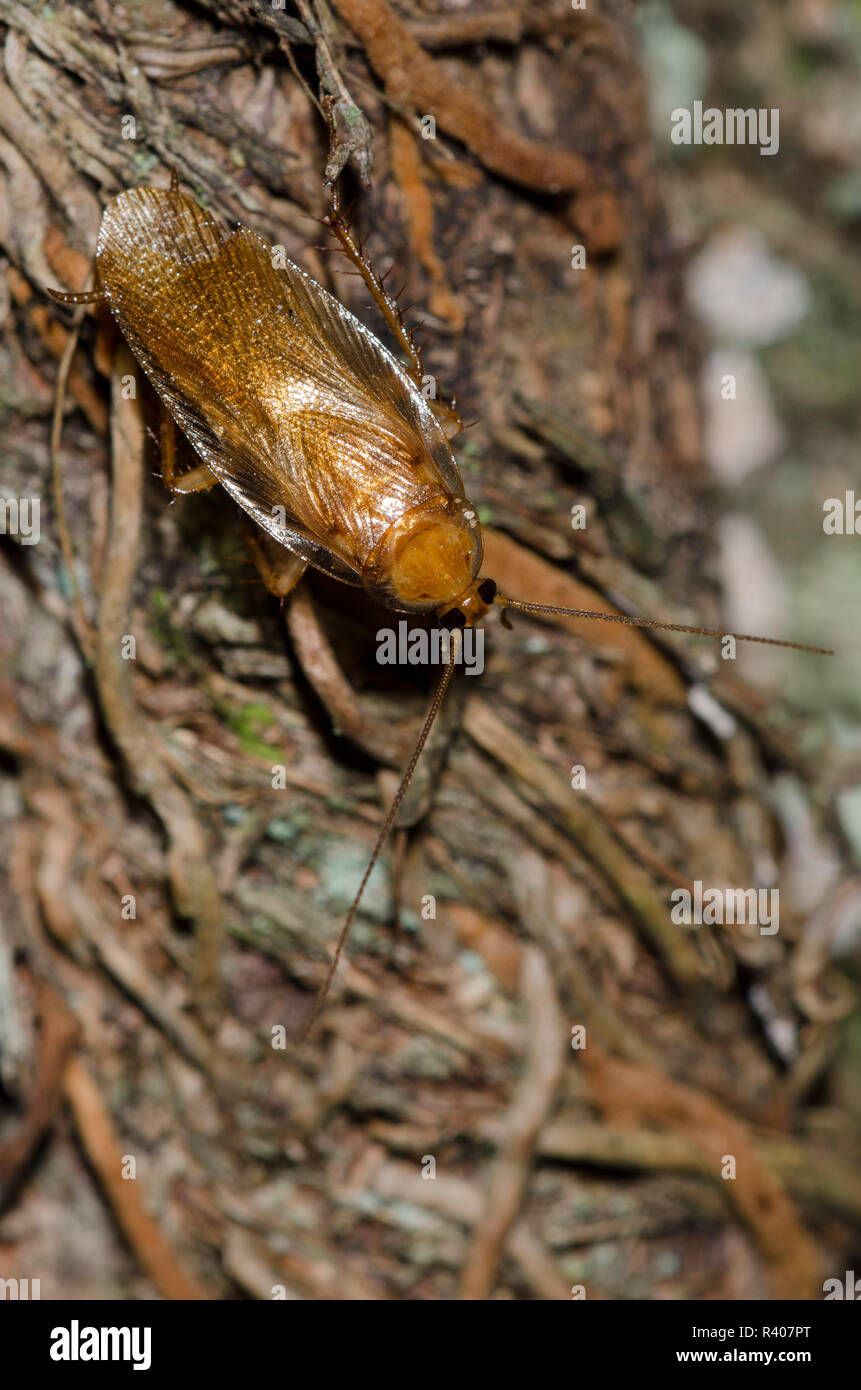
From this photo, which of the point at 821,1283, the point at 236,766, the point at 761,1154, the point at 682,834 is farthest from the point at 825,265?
the point at 821,1283

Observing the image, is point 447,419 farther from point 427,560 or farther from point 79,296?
point 79,296

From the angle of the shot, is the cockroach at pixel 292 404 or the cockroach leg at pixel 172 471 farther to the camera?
the cockroach leg at pixel 172 471

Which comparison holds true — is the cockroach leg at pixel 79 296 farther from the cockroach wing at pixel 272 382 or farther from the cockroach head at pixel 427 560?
the cockroach head at pixel 427 560

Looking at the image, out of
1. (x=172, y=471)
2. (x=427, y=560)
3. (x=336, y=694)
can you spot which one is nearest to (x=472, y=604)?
(x=427, y=560)

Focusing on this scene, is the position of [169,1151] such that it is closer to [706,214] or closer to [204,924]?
[204,924]

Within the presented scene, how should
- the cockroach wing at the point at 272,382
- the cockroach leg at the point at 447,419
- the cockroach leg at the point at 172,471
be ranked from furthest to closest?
1. the cockroach leg at the point at 447,419
2. the cockroach leg at the point at 172,471
3. the cockroach wing at the point at 272,382

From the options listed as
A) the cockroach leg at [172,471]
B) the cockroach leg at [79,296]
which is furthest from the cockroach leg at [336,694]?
the cockroach leg at [79,296]

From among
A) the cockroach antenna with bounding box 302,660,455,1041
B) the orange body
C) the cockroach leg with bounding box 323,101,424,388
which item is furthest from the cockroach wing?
the cockroach antenna with bounding box 302,660,455,1041

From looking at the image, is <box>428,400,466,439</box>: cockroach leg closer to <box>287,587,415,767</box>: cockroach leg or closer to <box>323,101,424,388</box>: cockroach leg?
<box>323,101,424,388</box>: cockroach leg
